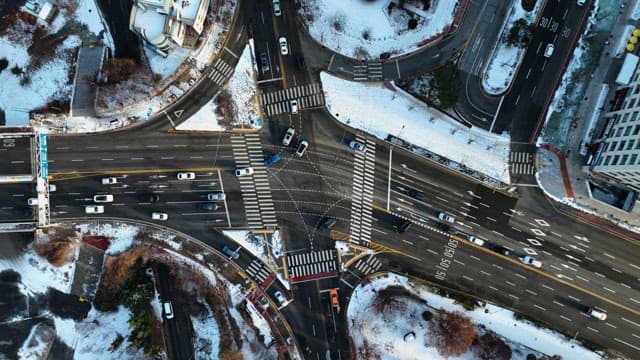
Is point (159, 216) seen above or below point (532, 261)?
below

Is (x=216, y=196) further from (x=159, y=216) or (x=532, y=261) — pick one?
(x=532, y=261)

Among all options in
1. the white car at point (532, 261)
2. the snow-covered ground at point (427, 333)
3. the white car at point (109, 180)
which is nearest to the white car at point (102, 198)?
the white car at point (109, 180)

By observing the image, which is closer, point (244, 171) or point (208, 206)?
point (244, 171)

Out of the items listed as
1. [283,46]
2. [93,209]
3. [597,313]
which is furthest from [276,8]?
[597,313]

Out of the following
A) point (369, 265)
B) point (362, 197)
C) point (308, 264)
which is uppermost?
point (362, 197)

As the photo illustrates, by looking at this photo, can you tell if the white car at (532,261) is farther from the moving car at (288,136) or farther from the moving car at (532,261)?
the moving car at (288,136)

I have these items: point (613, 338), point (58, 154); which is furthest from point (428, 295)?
point (58, 154)
